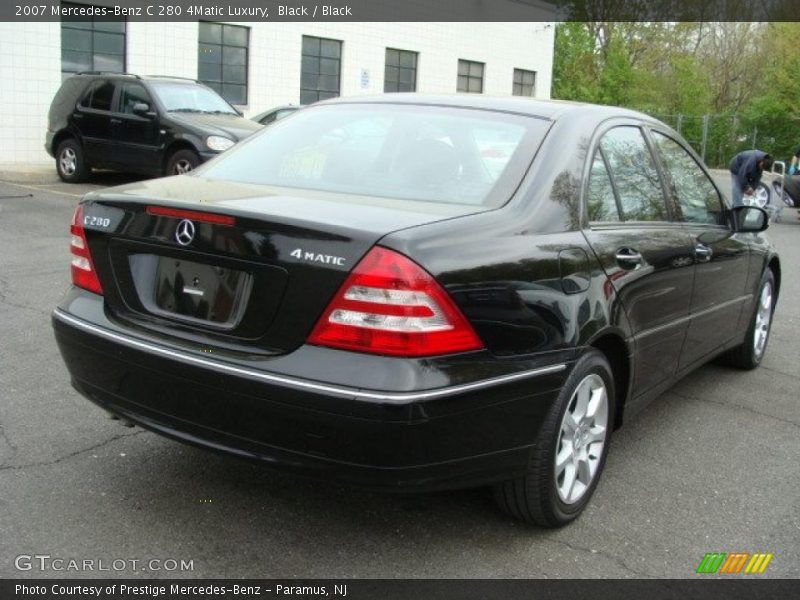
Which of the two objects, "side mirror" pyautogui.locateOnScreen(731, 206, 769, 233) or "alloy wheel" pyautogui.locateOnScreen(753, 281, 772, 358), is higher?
"side mirror" pyautogui.locateOnScreen(731, 206, 769, 233)

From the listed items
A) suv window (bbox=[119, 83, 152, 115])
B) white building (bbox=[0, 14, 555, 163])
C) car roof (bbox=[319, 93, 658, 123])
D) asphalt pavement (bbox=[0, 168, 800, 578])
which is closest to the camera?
asphalt pavement (bbox=[0, 168, 800, 578])

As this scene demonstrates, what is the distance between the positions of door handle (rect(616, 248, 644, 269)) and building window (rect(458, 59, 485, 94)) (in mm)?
25328

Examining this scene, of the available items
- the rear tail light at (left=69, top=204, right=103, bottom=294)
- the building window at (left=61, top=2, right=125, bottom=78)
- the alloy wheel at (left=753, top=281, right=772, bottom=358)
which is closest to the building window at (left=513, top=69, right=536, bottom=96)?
the building window at (left=61, top=2, right=125, bottom=78)

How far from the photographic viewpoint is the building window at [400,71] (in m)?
25.6

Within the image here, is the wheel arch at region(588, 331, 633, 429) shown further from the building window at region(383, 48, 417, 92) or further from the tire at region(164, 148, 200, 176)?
the building window at region(383, 48, 417, 92)

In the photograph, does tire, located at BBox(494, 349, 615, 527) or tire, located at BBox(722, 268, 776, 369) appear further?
tire, located at BBox(722, 268, 776, 369)

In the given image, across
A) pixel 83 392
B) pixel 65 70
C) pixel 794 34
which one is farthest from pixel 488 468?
pixel 794 34

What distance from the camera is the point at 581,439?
346 centimetres

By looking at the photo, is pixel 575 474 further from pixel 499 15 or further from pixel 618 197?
pixel 499 15

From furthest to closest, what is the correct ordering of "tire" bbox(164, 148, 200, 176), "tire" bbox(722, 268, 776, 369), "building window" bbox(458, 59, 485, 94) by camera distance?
1. "building window" bbox(458, 59, 485, 94)
2. "tire" bbox(164, 148, 200, 176)
3. "tire" bbox(722, 268, 776, 369)

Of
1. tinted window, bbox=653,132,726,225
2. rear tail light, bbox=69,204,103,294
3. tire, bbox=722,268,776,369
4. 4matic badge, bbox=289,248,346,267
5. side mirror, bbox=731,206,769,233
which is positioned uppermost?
tinted window, bbox=653,132,726,225

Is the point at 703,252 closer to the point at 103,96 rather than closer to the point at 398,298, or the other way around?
the point at 398,298

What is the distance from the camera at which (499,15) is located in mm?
29609

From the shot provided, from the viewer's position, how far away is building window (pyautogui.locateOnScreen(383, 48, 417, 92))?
1006 inches
